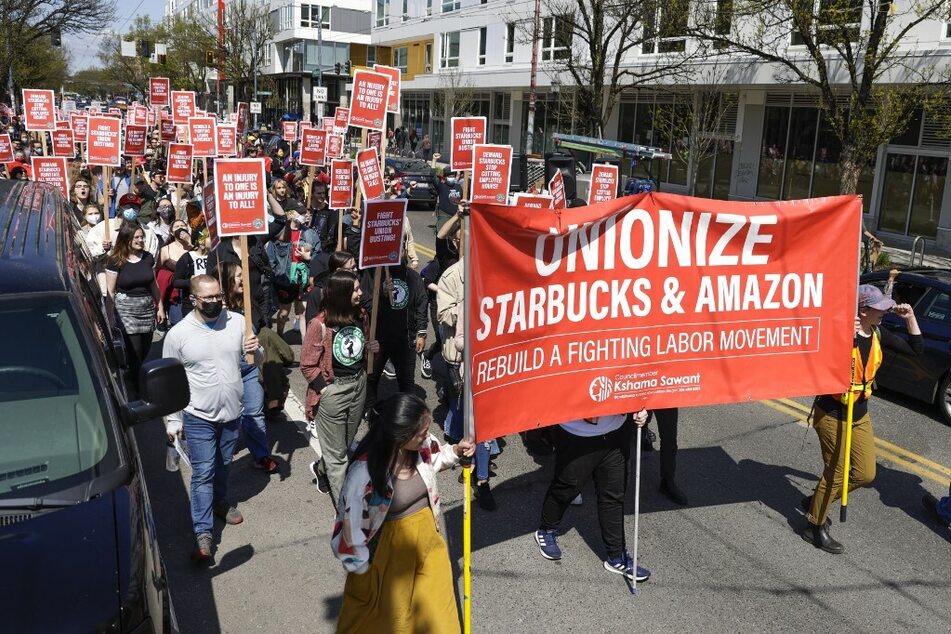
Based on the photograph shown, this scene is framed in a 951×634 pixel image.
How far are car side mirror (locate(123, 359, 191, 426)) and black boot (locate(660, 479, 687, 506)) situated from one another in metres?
3.83

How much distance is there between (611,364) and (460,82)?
1576 inches

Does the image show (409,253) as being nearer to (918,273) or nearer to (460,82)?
(918,273)

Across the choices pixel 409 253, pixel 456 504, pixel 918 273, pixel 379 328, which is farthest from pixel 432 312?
pixel 918 273

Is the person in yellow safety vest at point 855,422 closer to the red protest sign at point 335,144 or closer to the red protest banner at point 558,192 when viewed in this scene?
the red protest banner at point 558,192

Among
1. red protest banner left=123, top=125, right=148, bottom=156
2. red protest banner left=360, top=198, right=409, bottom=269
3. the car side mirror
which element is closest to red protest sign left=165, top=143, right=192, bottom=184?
red protest banner left=123, top=125, right=148, bottom=156

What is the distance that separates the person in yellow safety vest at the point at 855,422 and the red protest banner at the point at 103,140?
1133 centimetres

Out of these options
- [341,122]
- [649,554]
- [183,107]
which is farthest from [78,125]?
[649,554]

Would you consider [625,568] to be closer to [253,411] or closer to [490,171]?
[253,411]

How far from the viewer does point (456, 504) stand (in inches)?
242

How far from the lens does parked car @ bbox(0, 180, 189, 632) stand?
2791mm

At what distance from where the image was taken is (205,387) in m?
5.25

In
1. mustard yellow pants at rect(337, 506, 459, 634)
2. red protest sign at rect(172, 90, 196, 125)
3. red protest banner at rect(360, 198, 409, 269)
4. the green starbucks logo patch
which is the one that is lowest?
mustard yellow pants at rect(337, 506, 459, 634)

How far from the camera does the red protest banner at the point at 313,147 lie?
16.7 m

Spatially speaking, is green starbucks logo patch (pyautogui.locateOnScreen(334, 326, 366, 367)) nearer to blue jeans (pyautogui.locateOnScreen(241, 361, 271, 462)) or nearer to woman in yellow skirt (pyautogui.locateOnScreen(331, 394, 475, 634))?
blue jeans (pyautogui.locateOnScreen(241, 361, 271, 462))
